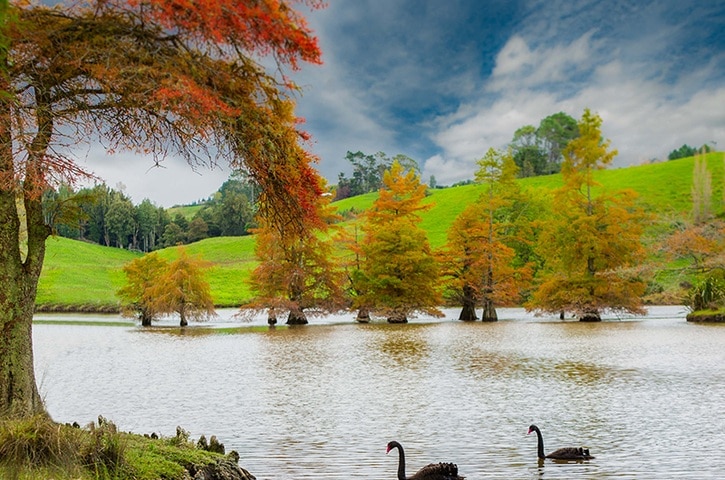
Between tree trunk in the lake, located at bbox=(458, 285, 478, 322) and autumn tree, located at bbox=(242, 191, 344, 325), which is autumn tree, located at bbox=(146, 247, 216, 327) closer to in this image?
autumn tree, located at bbox=(242, 191, 344, 325)

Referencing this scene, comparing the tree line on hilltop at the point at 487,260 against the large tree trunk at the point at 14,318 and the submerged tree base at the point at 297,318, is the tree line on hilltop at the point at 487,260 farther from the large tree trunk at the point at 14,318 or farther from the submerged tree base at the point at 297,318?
the large tree trunk at the point at 14,318

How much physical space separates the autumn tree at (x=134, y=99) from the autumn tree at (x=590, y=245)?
3786cm

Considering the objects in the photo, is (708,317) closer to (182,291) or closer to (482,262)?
(482,262)

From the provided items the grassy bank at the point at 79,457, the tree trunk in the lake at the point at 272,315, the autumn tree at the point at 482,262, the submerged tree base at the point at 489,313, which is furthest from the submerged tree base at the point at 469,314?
the grassy bank at the point at 79,457

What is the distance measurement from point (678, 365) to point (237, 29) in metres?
18.2

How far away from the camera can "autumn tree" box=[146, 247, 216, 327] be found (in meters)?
44.2

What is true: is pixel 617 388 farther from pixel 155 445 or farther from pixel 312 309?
pixel 312 309

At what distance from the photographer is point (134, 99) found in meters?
7.94

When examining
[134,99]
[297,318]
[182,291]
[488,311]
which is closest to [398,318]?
[488,311]

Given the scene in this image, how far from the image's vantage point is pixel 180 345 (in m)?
29.8

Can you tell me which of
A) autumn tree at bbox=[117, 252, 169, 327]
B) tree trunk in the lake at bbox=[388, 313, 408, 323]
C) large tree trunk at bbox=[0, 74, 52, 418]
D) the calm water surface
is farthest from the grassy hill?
large tree trunk at bbox=[0, 74, 52, 418]

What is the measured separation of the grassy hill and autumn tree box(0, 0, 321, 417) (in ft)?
171

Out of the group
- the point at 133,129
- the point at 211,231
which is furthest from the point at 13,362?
the point at 211,231

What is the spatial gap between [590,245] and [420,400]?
33.5m
